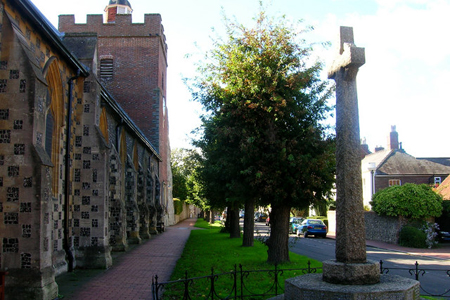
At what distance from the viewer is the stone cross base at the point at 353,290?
193 inches

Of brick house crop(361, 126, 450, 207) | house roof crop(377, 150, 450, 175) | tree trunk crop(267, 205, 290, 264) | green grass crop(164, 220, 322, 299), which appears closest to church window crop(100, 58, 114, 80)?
green grass crop(164, 220, 322, 299)

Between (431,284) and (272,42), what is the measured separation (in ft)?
25.9

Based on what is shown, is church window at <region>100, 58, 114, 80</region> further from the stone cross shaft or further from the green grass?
the stone cross shaft

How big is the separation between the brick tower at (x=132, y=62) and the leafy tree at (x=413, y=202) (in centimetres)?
1918

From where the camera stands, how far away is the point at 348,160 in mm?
5910

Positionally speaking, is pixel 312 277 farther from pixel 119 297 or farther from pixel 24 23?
pixel 24 23

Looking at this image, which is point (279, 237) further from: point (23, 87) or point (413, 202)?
point (413, 202)

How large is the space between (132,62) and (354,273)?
33.1 meters

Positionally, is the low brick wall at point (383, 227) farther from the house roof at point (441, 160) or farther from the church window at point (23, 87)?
the church window at point (23, 87)

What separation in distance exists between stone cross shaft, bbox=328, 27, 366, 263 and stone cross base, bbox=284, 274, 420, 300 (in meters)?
0.47

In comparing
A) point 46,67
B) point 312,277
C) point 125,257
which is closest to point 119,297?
point 312,277

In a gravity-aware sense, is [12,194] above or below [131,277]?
above

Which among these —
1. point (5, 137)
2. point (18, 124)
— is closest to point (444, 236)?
point (18, 124)

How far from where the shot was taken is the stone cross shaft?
567 cm
